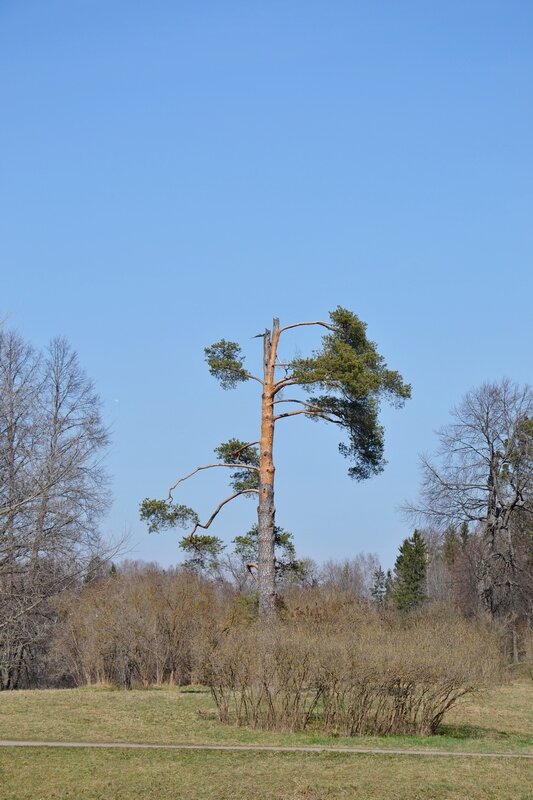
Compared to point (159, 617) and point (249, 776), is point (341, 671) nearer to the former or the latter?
point (249, 776)

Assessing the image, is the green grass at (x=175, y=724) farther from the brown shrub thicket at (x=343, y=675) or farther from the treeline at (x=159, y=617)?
the treeline at (x=159, y=617)

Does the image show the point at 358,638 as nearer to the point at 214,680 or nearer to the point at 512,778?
the point at 214,680

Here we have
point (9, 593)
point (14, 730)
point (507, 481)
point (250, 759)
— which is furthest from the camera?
point (507, 481)

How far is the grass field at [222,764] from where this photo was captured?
10065mm

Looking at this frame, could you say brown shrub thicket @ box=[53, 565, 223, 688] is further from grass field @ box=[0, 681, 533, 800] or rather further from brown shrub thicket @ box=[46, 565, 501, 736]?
grass field @ box=[0, 681, 533, 800]

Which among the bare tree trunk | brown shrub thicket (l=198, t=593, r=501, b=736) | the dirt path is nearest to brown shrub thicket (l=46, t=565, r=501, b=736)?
brown shrub thicket (l=198, t=593, r=501, b=736)

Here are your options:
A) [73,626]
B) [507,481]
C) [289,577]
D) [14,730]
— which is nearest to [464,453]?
[507,481]

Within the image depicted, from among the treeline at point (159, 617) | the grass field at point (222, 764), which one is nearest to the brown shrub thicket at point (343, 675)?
the grass field at point (222, 764)

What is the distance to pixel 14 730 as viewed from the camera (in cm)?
1435

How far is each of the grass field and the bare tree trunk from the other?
10.8 feet

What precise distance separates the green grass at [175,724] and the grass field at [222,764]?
0.02 metres

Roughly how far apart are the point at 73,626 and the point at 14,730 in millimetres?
11708

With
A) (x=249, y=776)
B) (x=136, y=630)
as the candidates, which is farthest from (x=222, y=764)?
(x=136, y=630)

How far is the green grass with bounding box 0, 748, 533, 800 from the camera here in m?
9.95
